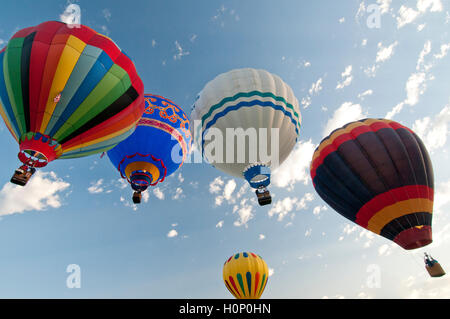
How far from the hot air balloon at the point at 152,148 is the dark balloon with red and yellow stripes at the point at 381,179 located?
21.1ft

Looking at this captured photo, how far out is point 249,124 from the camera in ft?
30.6

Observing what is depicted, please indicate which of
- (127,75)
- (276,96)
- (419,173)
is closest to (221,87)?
(276,96)

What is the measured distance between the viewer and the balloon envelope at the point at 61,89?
653 centimetres

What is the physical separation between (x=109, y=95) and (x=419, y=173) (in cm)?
1096

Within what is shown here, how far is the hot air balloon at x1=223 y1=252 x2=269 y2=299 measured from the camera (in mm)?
14914

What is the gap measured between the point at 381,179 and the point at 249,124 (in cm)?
525

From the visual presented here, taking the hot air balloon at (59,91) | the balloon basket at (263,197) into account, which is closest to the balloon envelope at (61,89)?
the hot air balloon at (59,91)

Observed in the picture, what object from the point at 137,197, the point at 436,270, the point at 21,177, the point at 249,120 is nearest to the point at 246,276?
the point at 137,197

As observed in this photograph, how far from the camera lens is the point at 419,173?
922 cm

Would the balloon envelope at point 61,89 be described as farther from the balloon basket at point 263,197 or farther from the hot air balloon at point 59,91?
the balloon basket at point 263,197

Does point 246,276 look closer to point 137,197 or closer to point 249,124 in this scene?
point 137,197
